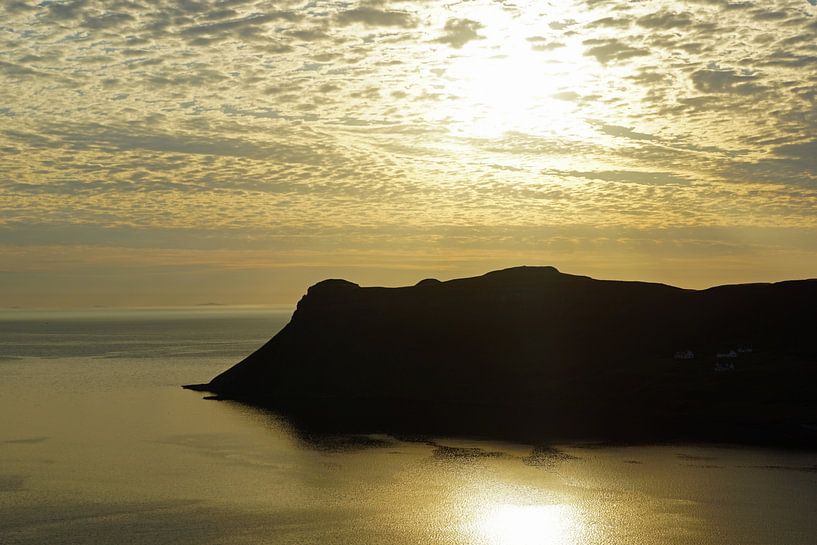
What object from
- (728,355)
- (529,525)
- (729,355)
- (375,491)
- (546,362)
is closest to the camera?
(529,525)

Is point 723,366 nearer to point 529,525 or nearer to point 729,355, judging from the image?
point 729,355

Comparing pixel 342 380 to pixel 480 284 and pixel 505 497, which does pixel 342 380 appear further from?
pixel 505 497

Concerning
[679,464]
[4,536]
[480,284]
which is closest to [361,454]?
[679,464]

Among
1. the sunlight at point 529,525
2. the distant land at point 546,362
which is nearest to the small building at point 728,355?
the distant land at point 546,362

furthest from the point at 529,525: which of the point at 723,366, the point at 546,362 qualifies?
the point at 546,362

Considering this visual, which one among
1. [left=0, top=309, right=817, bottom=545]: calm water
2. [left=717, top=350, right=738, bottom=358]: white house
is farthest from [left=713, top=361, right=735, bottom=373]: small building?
[left=0, top=309, right=817, bottom=545]: calm water

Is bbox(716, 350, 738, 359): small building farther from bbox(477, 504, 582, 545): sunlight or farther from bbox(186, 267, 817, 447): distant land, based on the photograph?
bbox(477, 504, 582, 545): sunlight
